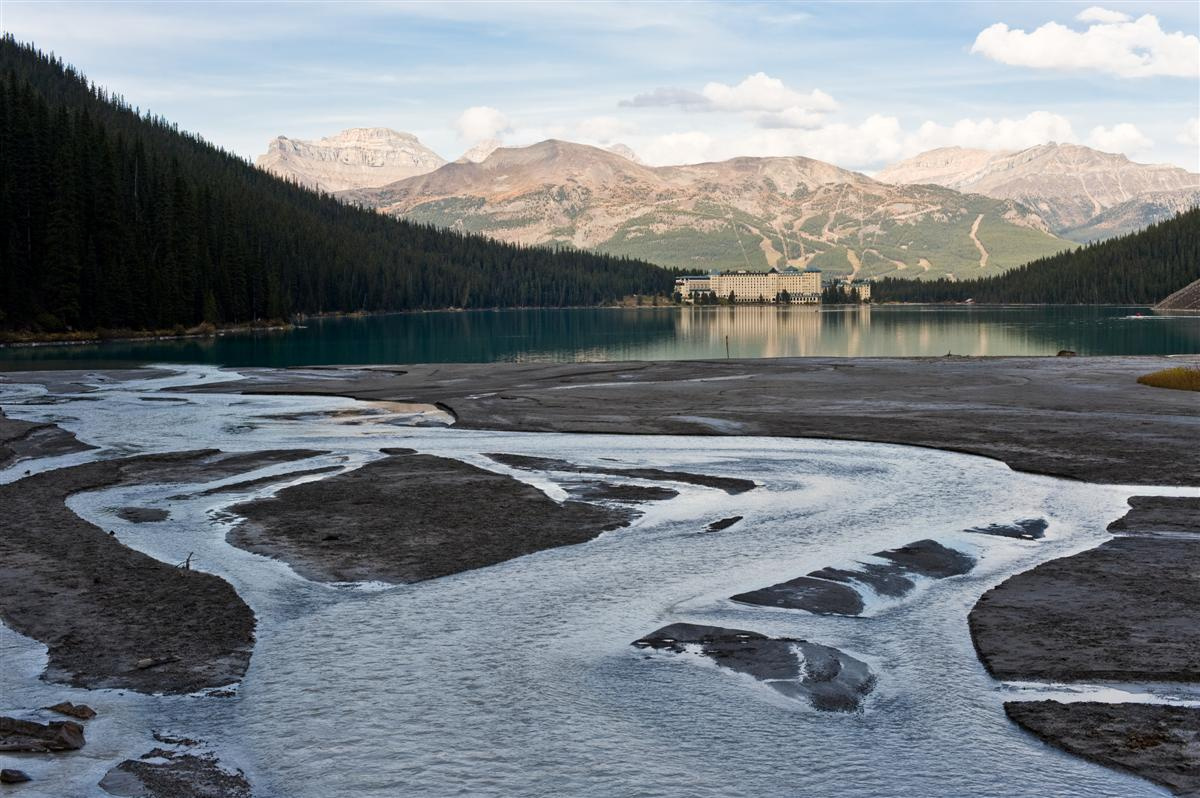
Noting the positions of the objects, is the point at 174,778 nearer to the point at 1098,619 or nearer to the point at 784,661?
the point at 784,661

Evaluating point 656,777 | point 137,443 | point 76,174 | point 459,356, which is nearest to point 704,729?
point 656,777

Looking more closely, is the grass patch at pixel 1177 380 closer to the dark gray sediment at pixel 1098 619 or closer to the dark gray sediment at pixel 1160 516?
the dark gray sediment at pixel 1160 516

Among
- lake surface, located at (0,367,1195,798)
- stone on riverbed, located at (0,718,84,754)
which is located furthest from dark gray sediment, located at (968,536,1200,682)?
stone on riverbed, located at (0,718,84,754)

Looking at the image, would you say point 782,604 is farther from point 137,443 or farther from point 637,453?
point 137,443

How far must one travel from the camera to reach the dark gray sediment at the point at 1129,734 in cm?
1213

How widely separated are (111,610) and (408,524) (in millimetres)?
7760

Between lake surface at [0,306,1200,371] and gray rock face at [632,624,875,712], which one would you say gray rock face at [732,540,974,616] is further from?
lake surface at [0,306,1200,371]

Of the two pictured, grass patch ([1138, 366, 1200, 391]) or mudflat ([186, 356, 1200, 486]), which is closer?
mudflat ([186, 356, 1200, 486])

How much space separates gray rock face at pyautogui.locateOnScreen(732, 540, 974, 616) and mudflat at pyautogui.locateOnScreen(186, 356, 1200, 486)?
1113 cm

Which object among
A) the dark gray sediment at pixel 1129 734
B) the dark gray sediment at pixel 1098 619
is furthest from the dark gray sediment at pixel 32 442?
the dark gray sediment at pixel 1129 734

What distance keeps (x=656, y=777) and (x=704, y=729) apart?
58.6 inches

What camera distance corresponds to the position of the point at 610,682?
49.8 feet

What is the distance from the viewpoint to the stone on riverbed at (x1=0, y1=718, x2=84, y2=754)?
12.8 metres

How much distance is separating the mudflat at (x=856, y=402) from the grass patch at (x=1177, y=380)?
992 millimetres
